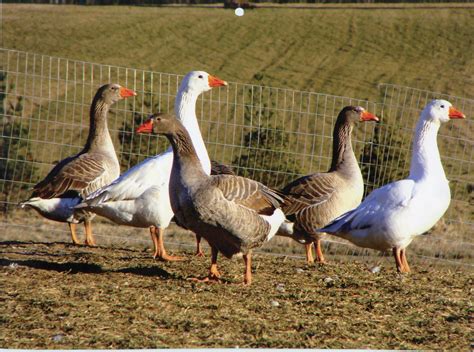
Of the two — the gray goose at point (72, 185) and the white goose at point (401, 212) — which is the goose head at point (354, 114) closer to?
the white goose at point (401, 212)

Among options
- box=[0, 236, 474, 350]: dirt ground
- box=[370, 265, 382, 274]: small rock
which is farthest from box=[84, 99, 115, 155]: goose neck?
box=[370, 265, 382, 274]: small rock

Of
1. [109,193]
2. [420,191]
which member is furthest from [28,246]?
[420,191]

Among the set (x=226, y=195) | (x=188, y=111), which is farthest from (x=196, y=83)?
(x=226, y=195)

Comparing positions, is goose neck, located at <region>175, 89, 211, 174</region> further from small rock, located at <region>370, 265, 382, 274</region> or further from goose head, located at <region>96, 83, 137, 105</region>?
small rock, located at <region>370, 265, 382, 274</region>

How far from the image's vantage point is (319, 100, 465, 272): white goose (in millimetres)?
7562

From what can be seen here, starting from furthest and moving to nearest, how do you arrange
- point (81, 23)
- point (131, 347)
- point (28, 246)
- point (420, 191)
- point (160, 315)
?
point (81, 23) < point (28, 246) < point (420, 191) < point (160, 315) < point (131, 347)

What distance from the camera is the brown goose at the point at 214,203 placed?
20.9 feet

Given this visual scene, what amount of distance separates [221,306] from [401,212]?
2.57 m

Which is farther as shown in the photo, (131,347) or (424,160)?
(424,160)

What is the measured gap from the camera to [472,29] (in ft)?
127

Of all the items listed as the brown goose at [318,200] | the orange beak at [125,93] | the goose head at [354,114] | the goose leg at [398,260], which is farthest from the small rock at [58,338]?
the goose head at [354,114]

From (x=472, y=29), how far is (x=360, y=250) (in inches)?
1220

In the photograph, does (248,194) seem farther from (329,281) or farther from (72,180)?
(72,180)

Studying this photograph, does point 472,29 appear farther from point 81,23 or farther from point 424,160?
point 424,160
